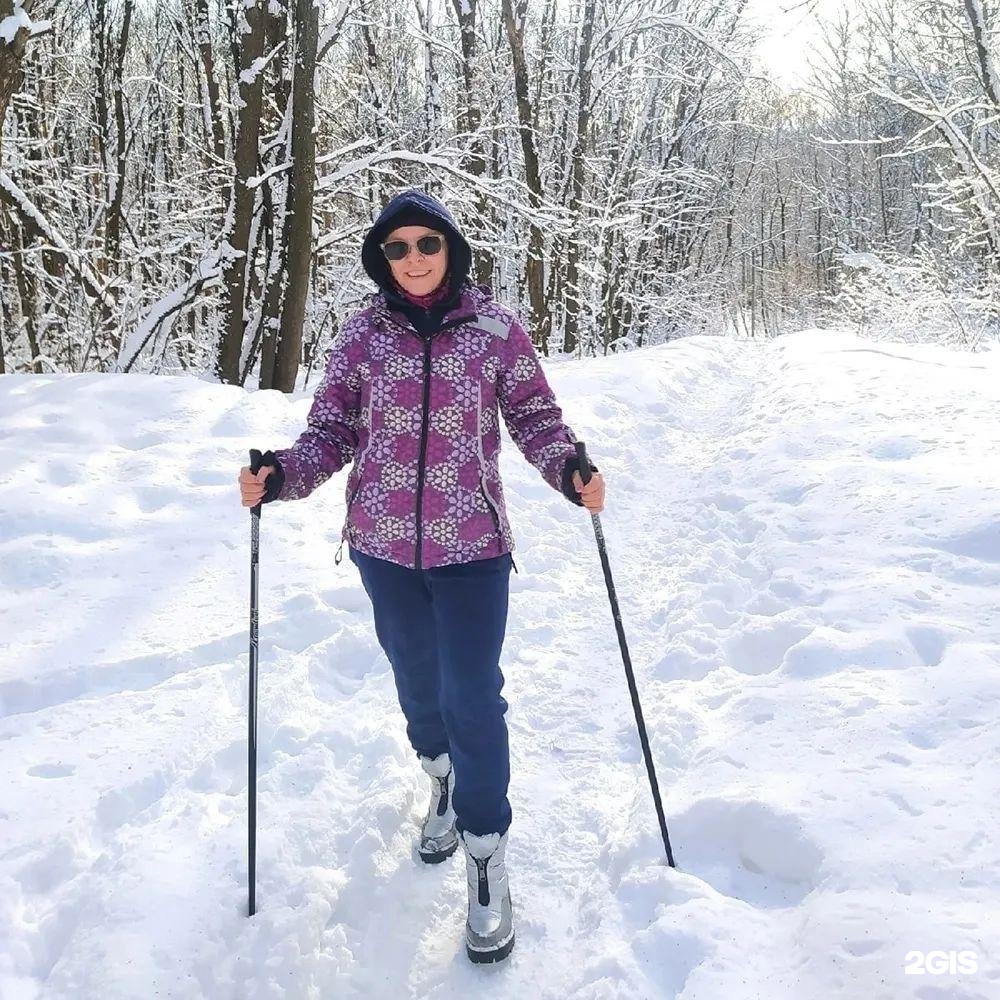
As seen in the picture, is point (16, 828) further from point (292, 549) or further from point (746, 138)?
point (746, 138)

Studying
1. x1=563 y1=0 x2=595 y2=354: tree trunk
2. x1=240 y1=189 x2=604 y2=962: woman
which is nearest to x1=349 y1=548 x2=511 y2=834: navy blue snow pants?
x1=240 y1=189 x2=604 y2=962: woman

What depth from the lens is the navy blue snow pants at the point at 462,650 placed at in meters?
2.18

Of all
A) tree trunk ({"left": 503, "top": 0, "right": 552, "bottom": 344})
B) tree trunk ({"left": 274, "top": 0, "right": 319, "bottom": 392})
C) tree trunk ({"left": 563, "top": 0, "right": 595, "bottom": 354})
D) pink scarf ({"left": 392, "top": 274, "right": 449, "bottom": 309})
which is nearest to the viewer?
pink scarf ({"left": 392, "top": 274, "right": 449, "bottom": 309})

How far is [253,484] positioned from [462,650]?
0.79m

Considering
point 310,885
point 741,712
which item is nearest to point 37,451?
point 310,885

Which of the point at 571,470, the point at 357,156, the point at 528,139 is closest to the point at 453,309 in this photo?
the point at 571,470

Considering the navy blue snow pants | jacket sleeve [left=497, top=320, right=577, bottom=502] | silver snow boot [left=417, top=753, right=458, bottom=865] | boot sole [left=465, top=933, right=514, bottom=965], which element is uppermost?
jacket sleeve [left=497, top=320, right=577, bottom=502]

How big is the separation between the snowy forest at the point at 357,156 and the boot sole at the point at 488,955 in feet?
19.8

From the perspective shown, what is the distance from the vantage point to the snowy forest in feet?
26.9

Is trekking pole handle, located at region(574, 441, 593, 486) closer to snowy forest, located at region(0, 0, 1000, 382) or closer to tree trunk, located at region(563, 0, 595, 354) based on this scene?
snowy forest, located at region(0, 0, 1000, 382)

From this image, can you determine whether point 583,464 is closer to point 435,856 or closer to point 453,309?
point 453,309

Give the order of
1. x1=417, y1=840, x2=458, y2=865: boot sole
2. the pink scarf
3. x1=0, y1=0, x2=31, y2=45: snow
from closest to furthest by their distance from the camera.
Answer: the pink scarf < x1=417, y1=840, x2=458, y2=865: boot sole < x1=0, y1=0, x2=31, y2=45: snow

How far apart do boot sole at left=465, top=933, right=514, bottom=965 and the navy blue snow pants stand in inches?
12.6

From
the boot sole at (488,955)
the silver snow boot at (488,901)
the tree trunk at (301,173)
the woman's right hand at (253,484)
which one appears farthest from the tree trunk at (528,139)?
the boot sole at (488,955)
